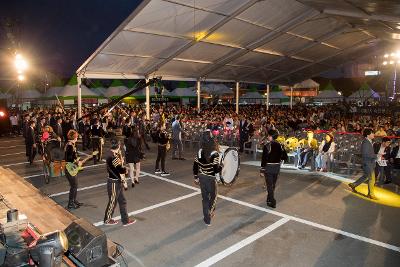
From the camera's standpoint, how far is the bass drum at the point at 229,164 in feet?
29.2

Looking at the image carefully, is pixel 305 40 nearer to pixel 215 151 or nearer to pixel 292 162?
pixel 292 162

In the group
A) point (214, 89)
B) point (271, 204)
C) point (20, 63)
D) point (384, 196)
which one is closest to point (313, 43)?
point (384, 196)

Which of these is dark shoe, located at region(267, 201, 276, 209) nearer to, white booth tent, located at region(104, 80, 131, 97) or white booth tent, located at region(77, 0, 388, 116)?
white booth tent, located at region(77, 0, 388, 116)

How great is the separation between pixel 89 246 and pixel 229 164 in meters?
5.42

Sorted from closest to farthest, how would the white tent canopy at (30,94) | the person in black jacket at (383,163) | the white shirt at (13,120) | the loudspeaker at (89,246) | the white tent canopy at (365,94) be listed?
the loudspeaker at (89,246) → the person in black jacket at (383,163) → the white shirt at (13,120) → the white tent canopy at (30,94) → the white tent canopy at (365,94)

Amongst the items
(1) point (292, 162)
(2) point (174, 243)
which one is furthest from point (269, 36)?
(2) point (174, 243)

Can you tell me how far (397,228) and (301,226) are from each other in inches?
79.8

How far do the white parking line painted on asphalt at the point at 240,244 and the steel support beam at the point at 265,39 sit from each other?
11.6 m

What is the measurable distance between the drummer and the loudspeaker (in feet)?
8.75

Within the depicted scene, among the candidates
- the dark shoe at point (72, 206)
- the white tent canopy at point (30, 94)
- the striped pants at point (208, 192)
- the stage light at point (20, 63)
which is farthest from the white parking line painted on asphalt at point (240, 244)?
the white tent canopy at point (30, 94)

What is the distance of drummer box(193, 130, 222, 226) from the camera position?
264 inches

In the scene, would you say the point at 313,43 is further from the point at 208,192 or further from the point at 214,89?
the point at 214,89

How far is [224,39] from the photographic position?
1659 centimetres

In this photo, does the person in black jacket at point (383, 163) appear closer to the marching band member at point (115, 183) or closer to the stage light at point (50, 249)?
the marching band member at point (115, 183)
